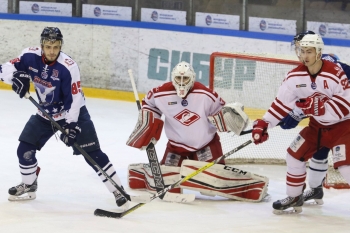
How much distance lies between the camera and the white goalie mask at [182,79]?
15.1ft

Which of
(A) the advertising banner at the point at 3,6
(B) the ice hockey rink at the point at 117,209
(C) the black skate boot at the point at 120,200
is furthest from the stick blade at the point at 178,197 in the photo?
(A) the advertising banner at the point at 3,6

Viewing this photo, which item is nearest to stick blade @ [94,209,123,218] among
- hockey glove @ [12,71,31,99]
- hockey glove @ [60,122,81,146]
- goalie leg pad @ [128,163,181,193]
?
hockey glove @ [60,122,81,146]

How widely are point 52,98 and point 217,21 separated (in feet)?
11.6

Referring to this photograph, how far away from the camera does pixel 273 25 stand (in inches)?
290

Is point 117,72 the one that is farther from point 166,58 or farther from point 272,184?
point 272,184

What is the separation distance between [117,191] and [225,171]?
2.22 ft

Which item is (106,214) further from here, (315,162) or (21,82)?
(315,162)

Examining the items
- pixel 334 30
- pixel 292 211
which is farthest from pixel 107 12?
pixel 292 211

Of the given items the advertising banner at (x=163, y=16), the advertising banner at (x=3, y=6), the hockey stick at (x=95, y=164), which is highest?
the advertising banner at (x=3, y=6)

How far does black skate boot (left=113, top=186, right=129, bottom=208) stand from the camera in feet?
14.3

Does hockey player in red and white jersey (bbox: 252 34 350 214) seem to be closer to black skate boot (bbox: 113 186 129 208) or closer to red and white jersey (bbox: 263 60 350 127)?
red and white jersey (bbox: 263 60 350 127)

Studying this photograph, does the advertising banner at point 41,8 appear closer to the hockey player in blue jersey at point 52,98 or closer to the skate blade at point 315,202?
the hockey player in blue jersey at point 52,98

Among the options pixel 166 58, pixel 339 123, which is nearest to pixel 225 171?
pixel 339 123

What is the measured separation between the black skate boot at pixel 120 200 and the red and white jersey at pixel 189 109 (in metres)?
0.61
